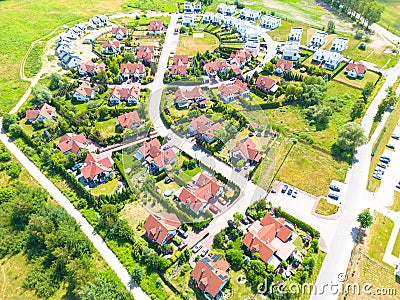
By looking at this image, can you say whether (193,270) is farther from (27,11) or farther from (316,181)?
(27,11)

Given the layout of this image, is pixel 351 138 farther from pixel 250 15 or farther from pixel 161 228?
pixel 250 15

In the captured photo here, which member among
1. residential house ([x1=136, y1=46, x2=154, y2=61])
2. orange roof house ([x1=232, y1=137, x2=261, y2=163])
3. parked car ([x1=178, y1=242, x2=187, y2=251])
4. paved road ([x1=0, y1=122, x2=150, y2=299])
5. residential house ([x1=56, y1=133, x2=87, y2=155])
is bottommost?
paved road ([x1=0, y1=122, x2=150, y2=299])

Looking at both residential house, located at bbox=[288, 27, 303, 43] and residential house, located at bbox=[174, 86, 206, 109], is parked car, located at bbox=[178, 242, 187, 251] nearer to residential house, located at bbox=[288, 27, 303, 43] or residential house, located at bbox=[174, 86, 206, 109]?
residential house, located at bbox=[174, 86, 206, 109]

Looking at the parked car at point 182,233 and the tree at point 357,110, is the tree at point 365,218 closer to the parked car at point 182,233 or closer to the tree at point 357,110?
the parked car at point 182,233

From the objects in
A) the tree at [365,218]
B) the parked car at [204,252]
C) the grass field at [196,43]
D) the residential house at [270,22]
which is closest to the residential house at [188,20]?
the grass field at [196,43]

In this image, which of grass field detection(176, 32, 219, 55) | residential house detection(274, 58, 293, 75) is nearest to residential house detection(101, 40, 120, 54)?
grass field detection(176, 32, 219, 55)

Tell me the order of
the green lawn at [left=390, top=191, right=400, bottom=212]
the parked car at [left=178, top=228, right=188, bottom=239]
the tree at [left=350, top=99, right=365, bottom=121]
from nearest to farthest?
the parked car at [left=178, top=228, right=188, bottom=239] → the green lawn at [left=390, top=191, right=400, bottom=212] → the tree at [left=350, top=99, right=365, bottom=121]

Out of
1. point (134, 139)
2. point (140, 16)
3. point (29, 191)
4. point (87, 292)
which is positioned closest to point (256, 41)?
point (140, 16)
